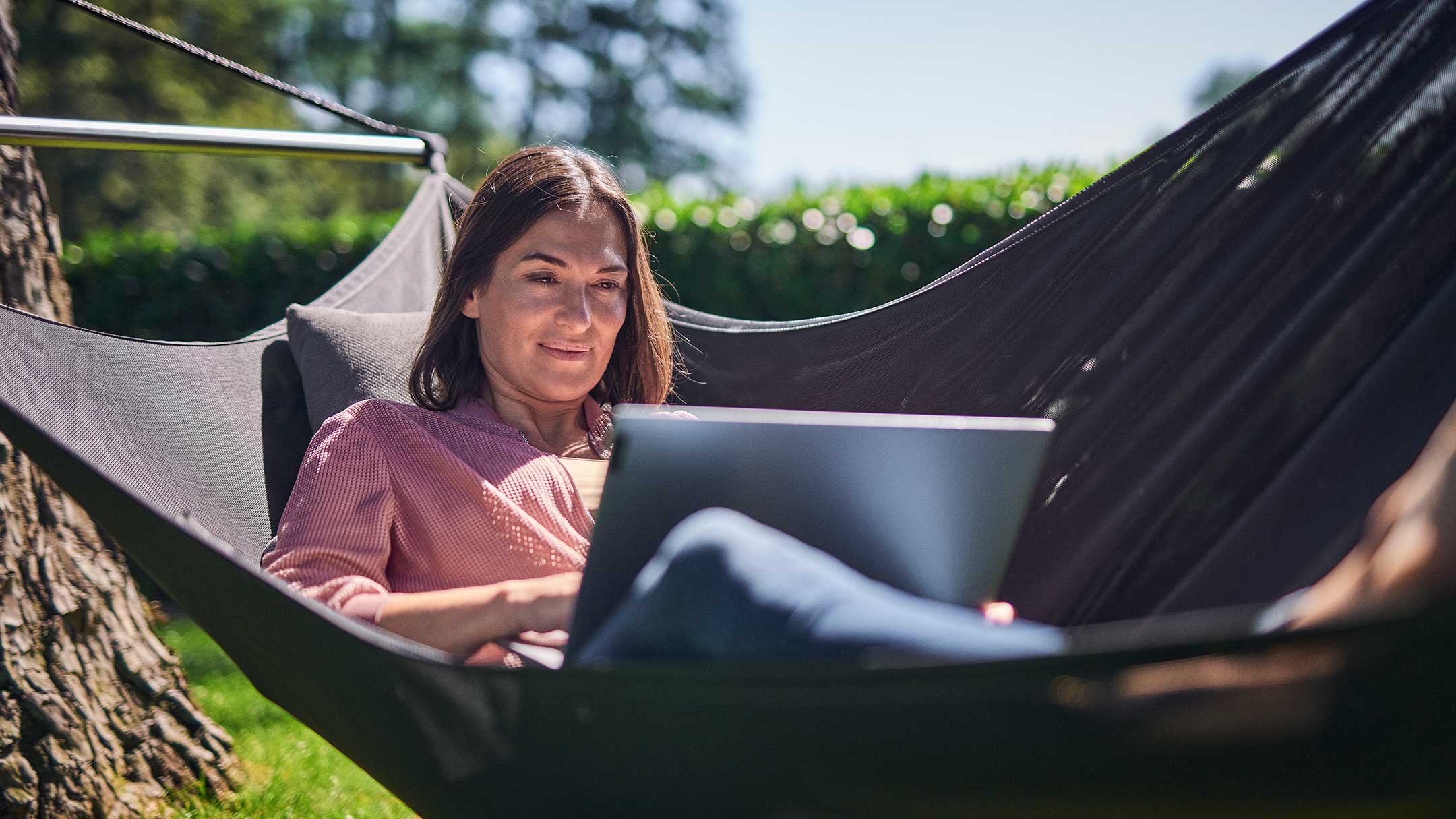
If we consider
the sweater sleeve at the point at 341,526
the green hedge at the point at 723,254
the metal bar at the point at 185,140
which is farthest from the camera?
the green hedge at the point at 723,254

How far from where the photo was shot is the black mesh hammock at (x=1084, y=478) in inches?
24.0

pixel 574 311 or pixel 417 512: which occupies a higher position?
pixel 574 311

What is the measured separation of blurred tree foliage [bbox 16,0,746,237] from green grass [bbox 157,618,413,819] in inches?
402

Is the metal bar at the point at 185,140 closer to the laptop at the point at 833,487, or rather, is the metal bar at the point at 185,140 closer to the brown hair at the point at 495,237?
the brown hair at the point at 495,237

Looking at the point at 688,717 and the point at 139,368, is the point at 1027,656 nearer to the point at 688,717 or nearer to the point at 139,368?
the point at 688,717

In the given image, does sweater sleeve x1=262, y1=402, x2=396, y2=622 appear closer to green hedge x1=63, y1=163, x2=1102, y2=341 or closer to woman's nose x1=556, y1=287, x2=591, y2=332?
woman's nose x1=556, y1=287, x2=591, y2=332

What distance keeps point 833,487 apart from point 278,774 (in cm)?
187

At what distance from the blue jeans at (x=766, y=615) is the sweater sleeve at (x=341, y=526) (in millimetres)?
471

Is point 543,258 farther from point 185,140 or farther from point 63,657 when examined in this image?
point 63,657

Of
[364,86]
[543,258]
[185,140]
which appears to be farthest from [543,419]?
[364,86]

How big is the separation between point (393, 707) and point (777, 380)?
1.33 meters

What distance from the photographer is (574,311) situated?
168 cm

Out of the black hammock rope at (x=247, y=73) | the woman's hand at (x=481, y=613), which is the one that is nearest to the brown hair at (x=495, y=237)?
the black hammock rope at (x=247, y=73)

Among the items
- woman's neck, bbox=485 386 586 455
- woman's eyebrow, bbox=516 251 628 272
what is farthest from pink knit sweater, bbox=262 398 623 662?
woman's eyebrow, bbox=516 251 628 272
